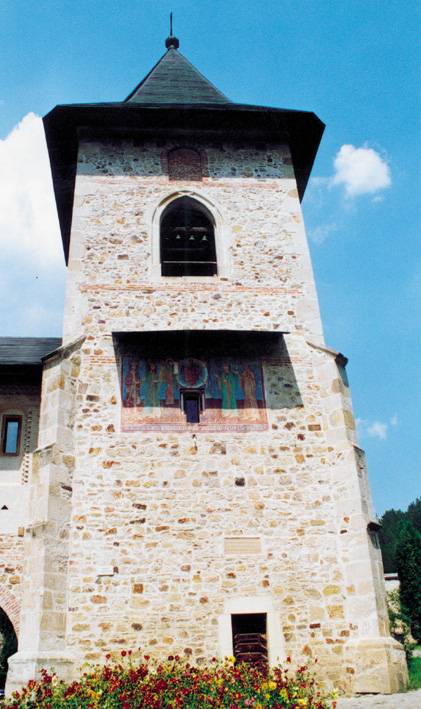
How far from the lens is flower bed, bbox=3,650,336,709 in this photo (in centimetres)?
591

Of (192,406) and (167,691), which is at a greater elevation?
(192,406)

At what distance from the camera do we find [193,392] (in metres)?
9.60

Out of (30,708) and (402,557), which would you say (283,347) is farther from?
(402,557)

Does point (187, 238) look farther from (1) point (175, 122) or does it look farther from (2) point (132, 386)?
(2) point (132, 386)

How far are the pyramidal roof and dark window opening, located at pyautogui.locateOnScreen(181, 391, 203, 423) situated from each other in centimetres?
626

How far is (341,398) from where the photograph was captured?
9531 mm

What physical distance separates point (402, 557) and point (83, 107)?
19.1 m

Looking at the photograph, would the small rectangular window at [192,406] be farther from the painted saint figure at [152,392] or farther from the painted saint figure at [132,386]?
the painted saint figure at [132,386]

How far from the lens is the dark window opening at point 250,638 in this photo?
323 inches

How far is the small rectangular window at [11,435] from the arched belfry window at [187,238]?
→ 371 centimetres

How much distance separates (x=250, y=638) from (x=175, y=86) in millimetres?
11208

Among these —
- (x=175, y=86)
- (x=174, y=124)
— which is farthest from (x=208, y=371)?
(x=175, y=86)

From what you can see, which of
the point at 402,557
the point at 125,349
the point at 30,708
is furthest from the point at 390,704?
the point at 402,557

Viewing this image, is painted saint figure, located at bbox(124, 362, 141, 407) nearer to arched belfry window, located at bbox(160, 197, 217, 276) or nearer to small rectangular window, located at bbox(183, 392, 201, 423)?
small rectangular window, located at bbox(183, 392, 201, 423)
